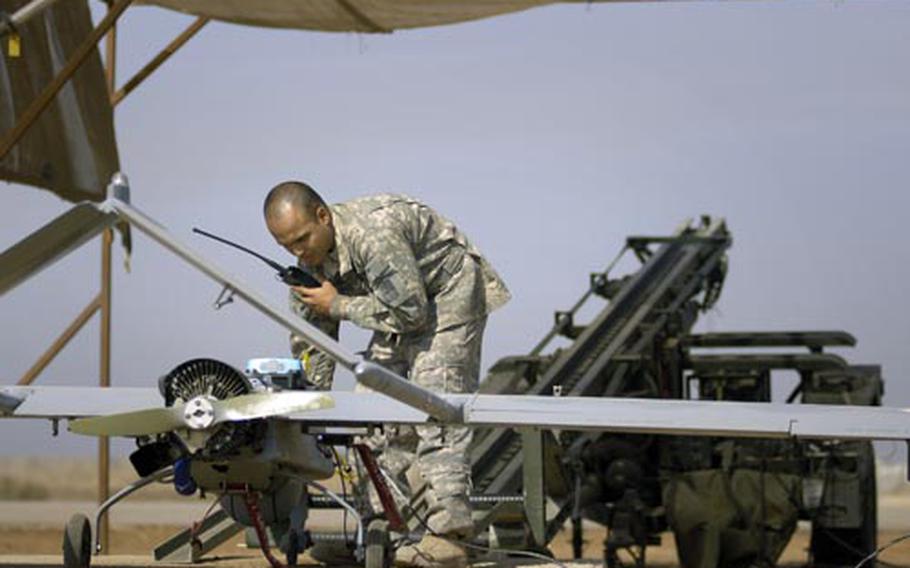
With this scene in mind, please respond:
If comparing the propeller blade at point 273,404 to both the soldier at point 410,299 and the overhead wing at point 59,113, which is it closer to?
the soldier at point 410,299

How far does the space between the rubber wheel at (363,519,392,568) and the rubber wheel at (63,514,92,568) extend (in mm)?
995

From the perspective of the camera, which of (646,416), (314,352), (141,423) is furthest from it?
(314,352)

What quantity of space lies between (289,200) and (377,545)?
1.39m

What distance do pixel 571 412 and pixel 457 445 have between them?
102 centimetres

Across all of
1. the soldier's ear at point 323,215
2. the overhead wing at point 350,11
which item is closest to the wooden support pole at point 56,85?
the overhead wing at point 350,11

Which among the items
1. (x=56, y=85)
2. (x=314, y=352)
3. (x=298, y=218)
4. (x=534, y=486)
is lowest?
(x=534, y=486)

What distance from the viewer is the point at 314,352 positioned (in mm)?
8422

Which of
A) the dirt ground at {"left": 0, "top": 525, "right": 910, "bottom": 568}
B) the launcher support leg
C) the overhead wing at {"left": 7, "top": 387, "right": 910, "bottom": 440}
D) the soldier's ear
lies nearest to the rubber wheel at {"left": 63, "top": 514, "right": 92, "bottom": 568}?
the overhead wing at {"left": 7, "top": 387, "right": 910, "bottom": 440}

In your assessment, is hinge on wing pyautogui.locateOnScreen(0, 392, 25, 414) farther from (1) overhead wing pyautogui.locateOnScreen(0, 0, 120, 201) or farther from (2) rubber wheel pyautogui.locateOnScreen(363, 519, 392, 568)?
(1) overhead wing pyautogui.locateOnScreen(0, 0, 120, 201)

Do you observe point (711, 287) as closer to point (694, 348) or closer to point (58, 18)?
point (694, 348)

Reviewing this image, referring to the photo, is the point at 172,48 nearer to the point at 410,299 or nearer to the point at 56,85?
the point at 56,85

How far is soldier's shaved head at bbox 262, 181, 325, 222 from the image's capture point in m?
7.86

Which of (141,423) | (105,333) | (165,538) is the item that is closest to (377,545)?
(141,423)

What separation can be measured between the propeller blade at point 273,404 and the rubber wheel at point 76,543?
0.84m
